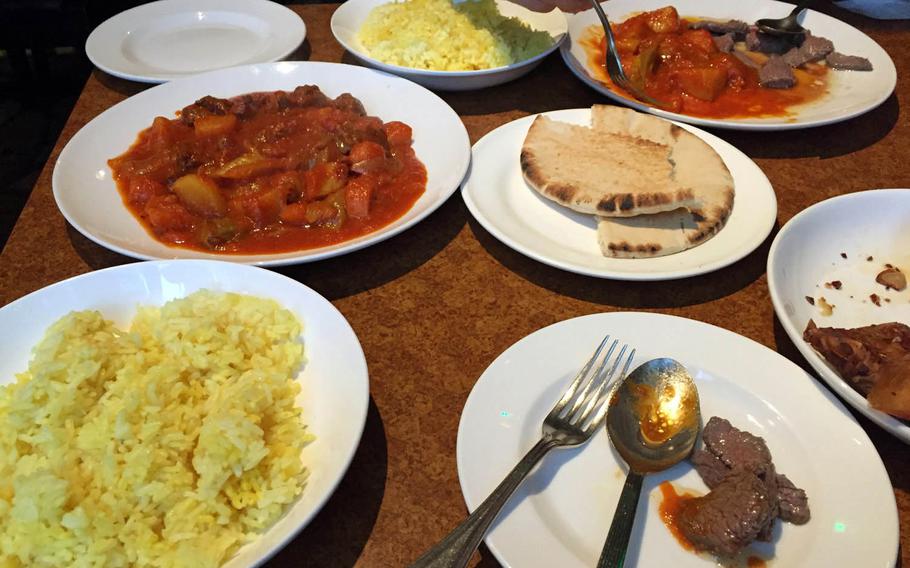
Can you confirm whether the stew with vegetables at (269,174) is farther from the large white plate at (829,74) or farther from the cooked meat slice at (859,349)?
the cooked meat slice at (859,349)

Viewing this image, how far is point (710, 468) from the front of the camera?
4.76ft

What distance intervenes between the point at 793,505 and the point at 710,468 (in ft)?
0.57

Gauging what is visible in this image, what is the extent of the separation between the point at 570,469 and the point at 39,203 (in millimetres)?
Result: 2209

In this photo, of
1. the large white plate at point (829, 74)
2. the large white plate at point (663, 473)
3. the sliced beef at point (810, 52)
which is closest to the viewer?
the large white plate at point (663, 473)

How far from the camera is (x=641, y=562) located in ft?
4.30

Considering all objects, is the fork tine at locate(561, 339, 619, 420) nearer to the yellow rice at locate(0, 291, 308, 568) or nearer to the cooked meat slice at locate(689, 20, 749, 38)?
the yellow rice at locate(0, 291, 308, 568)

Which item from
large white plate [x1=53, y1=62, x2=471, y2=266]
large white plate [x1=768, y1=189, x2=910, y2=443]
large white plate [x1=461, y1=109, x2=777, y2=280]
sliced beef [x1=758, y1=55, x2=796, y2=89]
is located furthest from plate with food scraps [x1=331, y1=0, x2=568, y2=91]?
large white plate [x1=768, y1=189, x2=910, y2=443]

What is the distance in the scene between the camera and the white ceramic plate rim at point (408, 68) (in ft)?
9.45

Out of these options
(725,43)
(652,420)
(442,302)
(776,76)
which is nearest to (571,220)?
(442,302)

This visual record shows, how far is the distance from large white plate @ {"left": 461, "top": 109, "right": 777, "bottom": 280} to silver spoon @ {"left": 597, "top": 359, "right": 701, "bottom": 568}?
44cm

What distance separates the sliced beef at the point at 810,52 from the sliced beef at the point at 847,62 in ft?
0.13

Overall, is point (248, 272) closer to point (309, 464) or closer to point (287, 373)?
point (287, 373)

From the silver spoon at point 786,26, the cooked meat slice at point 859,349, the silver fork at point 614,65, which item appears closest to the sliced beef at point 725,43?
the silver spoon at point 786,26

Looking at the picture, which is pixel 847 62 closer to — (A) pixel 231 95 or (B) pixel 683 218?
(B) pixel 683 218
